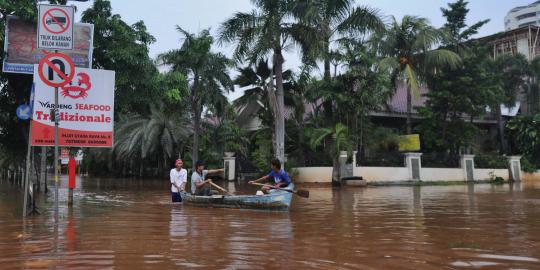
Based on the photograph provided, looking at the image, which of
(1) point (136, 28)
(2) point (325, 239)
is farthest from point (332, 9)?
(2) point (325, 239)

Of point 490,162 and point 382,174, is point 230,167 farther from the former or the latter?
point 490,162

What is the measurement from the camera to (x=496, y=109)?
3531cm

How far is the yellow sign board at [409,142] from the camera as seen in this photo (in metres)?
29.0

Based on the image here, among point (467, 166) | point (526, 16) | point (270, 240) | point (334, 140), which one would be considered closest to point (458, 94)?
point (467, 166)

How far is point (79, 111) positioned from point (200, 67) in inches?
657

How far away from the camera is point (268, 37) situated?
21094mm

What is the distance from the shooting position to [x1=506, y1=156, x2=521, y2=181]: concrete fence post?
109 feet

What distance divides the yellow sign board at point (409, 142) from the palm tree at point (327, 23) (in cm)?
913

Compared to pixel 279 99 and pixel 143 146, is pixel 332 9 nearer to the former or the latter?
pixel 279 99

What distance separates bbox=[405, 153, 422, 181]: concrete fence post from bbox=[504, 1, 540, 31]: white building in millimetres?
106113

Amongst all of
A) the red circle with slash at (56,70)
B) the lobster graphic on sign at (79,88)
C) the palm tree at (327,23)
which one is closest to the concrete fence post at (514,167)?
the palm tree at (327,23)

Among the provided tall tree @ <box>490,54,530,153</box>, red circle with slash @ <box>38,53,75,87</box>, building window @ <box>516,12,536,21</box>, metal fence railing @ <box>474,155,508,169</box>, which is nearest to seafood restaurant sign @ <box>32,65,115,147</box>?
red circle with slash @ <box>38,53,75,87</box>

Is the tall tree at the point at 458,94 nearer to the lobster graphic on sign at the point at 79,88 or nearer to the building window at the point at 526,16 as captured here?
the lobster graphic on sign at the point at 79,88

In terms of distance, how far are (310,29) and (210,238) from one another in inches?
603
